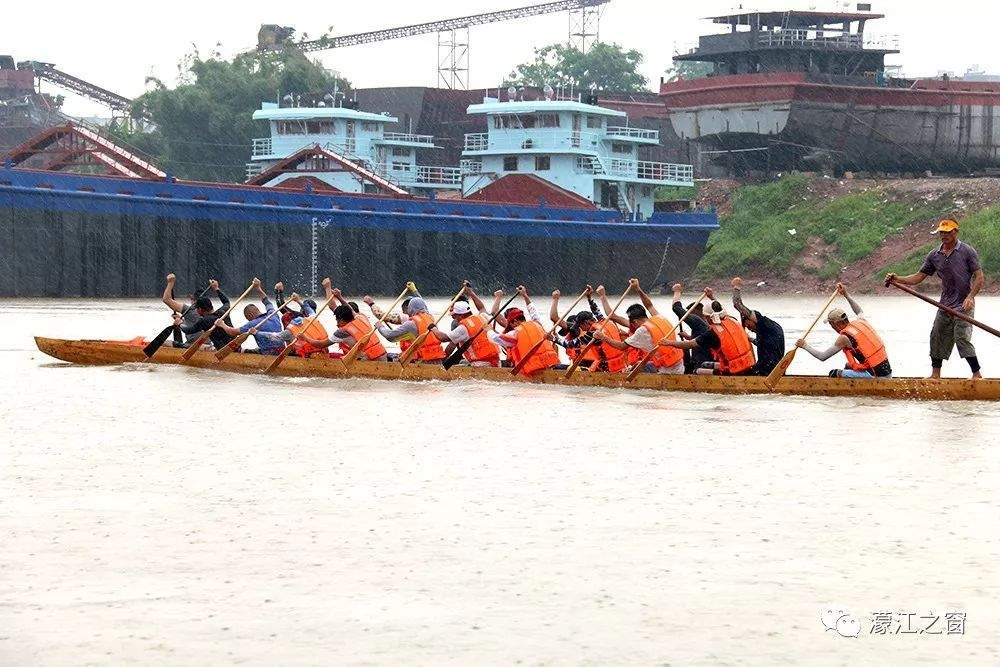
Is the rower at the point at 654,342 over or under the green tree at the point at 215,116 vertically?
under

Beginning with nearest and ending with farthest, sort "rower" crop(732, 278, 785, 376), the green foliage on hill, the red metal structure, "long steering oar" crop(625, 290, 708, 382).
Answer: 1. "rower" crop(732, 278, 785, 376)
2. "long steering oar" crop(625, 290, 708, 382)
3. the red metal structure
4. the green foliage on hill

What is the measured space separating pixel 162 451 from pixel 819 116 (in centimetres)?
5991

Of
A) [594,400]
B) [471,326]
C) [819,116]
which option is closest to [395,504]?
[594,400]

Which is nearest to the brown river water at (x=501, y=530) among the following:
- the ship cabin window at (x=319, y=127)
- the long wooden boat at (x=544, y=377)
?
the long wooden boat at (x=544, y=377)

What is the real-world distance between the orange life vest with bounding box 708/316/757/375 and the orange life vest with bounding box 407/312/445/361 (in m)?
4.54

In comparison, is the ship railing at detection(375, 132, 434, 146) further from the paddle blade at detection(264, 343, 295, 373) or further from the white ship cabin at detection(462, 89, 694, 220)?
the paddle blade at detection(264, 343, 295, 373)

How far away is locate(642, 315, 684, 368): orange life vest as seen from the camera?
21188mm

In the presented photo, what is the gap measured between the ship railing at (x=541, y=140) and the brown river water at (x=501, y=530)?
1744 inches

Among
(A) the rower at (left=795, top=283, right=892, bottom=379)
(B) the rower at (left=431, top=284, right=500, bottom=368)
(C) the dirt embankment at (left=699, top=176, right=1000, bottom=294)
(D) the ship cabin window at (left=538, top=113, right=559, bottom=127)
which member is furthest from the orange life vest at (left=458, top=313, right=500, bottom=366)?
(C) the dirt embankment at (left=699, top=176, right=1000, bottom=294)

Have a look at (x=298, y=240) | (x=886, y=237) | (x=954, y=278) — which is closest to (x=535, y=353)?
(x=954, y=278)

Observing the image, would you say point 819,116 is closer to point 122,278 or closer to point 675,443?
point 122,278

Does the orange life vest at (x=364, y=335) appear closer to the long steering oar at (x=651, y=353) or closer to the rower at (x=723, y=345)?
the long steering oar at (x=651, y=353)

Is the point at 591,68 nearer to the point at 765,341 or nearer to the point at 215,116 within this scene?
the point at 215,116

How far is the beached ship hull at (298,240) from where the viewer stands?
50.5m
